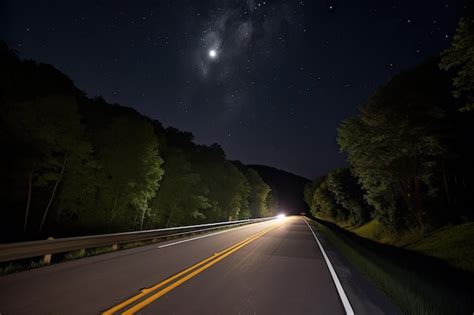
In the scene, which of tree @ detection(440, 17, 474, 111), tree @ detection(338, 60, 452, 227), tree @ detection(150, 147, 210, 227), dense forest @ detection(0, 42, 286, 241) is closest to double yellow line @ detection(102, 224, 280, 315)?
tree @ detection(440, 17, 474, 111)

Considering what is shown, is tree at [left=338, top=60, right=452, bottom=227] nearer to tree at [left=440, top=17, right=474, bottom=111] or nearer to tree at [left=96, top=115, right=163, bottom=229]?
tree at [left=440, top=17, right=474, bottom=111]

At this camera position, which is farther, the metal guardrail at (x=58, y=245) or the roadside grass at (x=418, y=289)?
the metal guardrail at (x=58, y=245)

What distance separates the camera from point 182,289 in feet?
18.1

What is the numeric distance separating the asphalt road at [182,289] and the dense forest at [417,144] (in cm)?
1473

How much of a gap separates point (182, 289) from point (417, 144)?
19419mm

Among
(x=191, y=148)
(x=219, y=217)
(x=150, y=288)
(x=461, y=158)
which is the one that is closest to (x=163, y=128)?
(x=191, y=148)

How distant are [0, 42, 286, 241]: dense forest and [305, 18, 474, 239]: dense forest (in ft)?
67.3

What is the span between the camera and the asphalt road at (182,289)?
14.8 feet

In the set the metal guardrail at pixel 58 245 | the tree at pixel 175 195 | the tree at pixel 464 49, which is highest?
the tree at pixel 464 49

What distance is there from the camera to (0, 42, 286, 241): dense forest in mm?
20344

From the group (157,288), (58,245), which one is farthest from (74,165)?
(157,288)

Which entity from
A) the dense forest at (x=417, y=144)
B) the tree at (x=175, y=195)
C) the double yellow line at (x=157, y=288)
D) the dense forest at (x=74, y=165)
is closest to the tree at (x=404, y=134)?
Answer: the dense forest at (x=417, y=144)

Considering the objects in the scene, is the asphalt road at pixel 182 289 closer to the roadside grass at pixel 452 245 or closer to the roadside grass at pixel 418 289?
the roadside grass at pixel 418 289

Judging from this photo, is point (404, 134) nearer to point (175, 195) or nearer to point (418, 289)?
point (418, 289)
